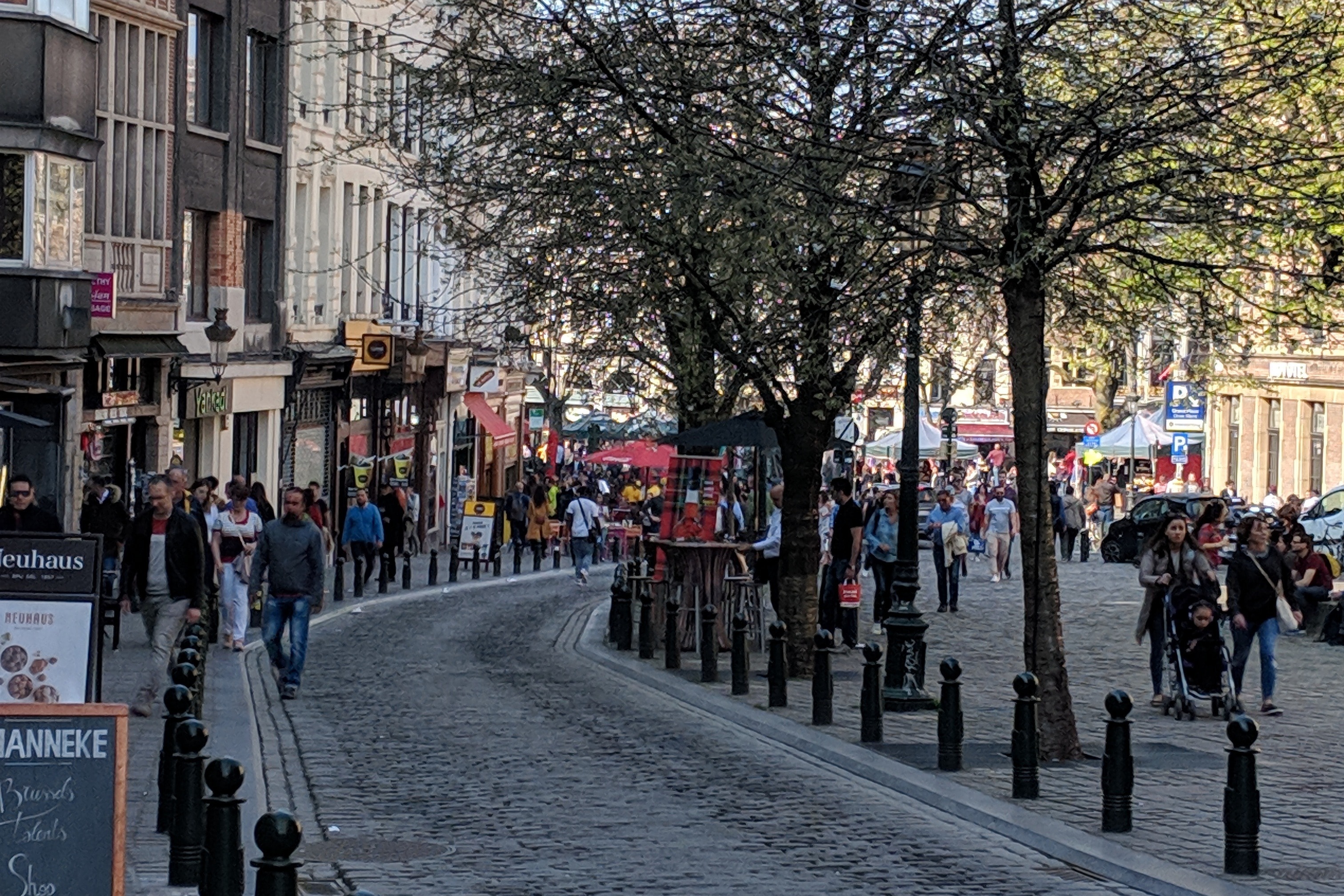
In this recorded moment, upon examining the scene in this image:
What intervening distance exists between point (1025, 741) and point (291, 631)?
7764mm

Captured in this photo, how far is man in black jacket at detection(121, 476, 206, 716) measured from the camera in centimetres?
1644

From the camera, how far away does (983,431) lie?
81.0 metres

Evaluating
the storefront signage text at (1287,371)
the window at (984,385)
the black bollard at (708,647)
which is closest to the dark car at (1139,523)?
the storefront signage text at (1287,371)

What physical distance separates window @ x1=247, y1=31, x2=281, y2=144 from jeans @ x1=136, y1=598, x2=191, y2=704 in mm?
22811

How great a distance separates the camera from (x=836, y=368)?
70.3 feet

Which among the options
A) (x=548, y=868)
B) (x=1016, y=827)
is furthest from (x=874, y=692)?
(x=548, y=868)

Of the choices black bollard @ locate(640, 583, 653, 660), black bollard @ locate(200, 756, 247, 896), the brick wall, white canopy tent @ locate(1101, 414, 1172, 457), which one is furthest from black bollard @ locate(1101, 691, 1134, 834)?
white canopy tent @ locate(1101, 414, 1172, 457)

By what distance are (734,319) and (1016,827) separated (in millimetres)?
7762

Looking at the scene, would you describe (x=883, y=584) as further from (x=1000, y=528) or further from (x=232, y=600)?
(x=1000, y=528)

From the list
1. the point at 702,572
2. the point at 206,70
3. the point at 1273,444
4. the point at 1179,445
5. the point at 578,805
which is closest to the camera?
the point at 578,805

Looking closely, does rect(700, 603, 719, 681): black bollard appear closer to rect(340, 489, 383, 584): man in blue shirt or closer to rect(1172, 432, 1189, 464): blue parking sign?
rect(340, 489, 383, 584): man in blue shirt

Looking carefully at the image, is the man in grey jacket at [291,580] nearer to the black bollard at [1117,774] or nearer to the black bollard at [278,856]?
the black bollard at [1117,774]

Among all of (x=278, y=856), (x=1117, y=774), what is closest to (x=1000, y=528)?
(x=1117, y=774)

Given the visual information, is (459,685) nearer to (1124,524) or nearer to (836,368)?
(836,368)
